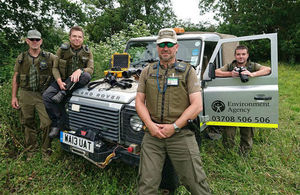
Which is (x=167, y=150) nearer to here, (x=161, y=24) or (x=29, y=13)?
(x=29, y=13)

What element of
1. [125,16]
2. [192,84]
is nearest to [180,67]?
[192,84]

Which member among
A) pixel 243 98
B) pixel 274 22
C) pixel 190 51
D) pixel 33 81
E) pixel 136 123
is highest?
pixel 274 22

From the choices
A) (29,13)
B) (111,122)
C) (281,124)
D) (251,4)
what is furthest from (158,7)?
(111,122)

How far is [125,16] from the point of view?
23828 millimetres

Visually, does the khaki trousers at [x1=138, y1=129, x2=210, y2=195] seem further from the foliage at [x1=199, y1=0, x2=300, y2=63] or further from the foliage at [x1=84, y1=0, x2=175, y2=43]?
the foliage at [x1=84, y1=0, x2=175, y2=43]

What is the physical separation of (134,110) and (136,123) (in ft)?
0.50

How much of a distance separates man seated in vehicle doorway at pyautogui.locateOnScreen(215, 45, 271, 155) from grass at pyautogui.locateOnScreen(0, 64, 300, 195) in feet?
0.58

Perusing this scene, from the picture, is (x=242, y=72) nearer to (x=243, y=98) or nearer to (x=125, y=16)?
(x=243, y=98)

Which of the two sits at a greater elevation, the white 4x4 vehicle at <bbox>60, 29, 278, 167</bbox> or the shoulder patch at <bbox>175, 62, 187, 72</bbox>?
the shoulder patch at <bbox>175, 62, 187, 72</bbox>

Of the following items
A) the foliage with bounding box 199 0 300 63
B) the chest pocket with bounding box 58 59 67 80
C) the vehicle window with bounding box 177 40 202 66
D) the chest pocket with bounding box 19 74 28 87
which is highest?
the foliage with bounding box 199 0 300 63

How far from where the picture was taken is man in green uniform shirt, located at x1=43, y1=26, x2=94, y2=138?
3150 mm

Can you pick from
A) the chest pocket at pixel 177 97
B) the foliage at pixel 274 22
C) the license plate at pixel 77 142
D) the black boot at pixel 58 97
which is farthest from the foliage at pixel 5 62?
the foliage at pixel 274 22

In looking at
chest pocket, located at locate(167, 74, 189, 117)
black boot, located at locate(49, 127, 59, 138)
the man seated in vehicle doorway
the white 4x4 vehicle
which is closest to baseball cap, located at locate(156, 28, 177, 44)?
chest pocket, located at locate(167, 74, 189, 117)

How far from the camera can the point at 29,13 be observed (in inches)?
334
